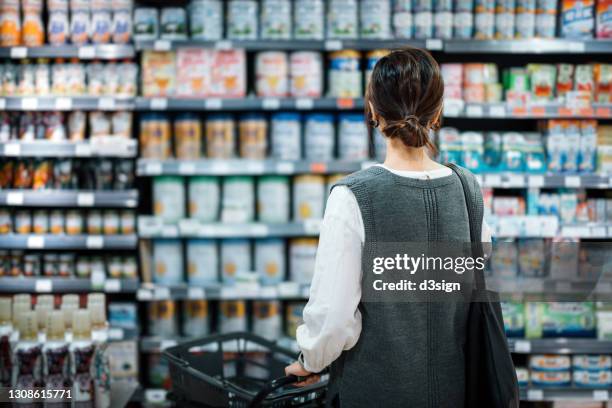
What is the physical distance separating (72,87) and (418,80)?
287 centimetres

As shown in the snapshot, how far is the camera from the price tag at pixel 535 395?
143 inches

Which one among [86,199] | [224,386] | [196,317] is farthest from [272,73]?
[224,386]

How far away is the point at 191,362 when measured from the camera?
8.34 ft

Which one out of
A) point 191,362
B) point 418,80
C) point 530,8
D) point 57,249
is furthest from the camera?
point 57,249

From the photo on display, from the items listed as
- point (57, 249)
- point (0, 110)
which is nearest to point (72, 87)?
point (0, 110)

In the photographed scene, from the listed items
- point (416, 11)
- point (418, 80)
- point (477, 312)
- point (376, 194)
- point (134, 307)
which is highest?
point (416, 11)

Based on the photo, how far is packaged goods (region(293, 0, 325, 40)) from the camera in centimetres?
362

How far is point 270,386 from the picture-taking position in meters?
1.85

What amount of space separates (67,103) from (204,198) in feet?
3.10

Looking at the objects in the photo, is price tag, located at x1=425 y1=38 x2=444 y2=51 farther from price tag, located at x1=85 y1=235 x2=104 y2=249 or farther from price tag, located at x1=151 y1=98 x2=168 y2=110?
price tag, located at x1=85 y1=235 x2=104 y2=249

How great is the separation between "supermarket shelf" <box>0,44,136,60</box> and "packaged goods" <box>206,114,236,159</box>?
611 millimetres

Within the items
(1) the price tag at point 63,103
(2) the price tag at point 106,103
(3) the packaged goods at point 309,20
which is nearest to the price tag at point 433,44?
(3) the packaged goods at point 309,20

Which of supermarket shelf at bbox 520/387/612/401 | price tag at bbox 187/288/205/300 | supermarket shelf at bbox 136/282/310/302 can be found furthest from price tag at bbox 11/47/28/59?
supermarket shelf at bbox 520/387/612/401

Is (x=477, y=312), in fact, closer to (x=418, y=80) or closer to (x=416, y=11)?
(x=418, y=80)
